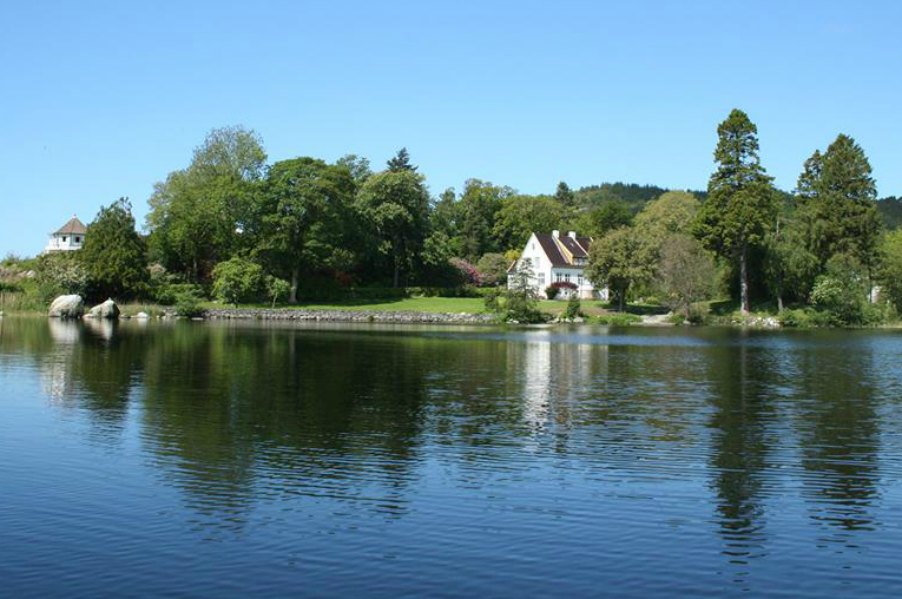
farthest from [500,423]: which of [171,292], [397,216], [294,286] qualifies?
[397,216]

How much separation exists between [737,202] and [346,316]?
3968 centimetres

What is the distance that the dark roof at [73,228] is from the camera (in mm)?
121062

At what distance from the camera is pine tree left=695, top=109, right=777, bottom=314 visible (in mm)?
83188

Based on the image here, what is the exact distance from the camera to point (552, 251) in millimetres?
108375

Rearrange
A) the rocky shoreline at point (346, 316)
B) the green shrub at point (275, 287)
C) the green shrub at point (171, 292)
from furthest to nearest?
the green shrub at point (275, 287), the green shrub at point (171, 292), the rocky shoreline at point (346, 316)

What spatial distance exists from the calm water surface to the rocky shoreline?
47.9m

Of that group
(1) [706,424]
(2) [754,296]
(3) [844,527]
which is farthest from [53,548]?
(2) [754,296]

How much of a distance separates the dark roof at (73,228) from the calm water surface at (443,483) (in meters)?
94.5

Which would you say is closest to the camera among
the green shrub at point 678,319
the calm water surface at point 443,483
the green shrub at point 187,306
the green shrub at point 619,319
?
the calm water surface at point 443,483

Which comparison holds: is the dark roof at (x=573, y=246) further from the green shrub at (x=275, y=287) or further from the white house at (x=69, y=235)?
the white house at (x=69, y=235)

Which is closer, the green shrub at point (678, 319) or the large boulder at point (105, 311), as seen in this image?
the large boulder at point (105, 311)

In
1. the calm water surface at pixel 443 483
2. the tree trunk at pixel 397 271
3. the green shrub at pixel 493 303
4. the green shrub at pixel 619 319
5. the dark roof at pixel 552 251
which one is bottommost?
the calm water surface at pixel 443 483

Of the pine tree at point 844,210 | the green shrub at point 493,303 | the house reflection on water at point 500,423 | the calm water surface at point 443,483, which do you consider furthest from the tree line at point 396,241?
the calm water surface at point 443,483

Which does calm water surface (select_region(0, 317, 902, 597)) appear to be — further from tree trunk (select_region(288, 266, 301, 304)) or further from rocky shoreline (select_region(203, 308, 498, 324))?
tree trunk (select_region(288, 266, 301, 304))
